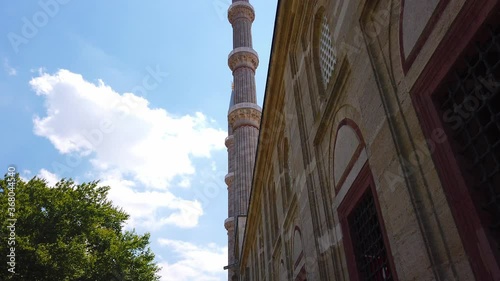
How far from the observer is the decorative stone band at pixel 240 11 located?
32.3 m

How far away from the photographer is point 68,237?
16.6 meters

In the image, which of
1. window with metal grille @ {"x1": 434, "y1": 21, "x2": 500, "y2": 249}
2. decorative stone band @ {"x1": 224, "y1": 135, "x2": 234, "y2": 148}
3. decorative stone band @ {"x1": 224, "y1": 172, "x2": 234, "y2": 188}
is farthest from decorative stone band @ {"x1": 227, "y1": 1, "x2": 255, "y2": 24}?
window with metal grille @ {"x1": 434, "y1": 21, "x2": 500, "y2": 249}

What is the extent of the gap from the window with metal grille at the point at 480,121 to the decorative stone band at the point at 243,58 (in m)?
27.4

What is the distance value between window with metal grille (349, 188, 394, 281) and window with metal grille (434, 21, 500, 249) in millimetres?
1688

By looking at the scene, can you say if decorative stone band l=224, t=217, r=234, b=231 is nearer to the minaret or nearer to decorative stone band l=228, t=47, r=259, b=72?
the minaret

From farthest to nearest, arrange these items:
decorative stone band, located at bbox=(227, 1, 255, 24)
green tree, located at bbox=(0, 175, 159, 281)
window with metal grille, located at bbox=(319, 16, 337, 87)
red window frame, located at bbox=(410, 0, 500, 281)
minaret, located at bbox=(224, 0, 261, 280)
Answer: decorative stone band, located at bbox=(227, 1, 255, 24), minaret, located at bbox=(224, 0, 261, 280), green tree, located at bbox=(0, 175, 159, 281), window with metal grille, located at bbox=(319, 16, 337, 87), red window frame, located at bbox=(410, 0, 500, 281)

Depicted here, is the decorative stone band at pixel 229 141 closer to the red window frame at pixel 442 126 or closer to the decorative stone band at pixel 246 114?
the decorative stone band at pixel 246 114

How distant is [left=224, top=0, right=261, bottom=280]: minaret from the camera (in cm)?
2706

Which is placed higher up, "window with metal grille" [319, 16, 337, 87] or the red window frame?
"window with metal grille" [319, 16, 337, 87]

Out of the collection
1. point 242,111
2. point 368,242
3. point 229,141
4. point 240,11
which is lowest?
point 368,242

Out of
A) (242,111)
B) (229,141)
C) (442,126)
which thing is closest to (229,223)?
(242,111)

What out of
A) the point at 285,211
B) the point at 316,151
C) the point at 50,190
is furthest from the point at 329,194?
the point at 50,190

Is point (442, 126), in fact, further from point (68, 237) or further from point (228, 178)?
point (228, 178)

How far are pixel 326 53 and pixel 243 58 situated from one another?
23944 millimetres
